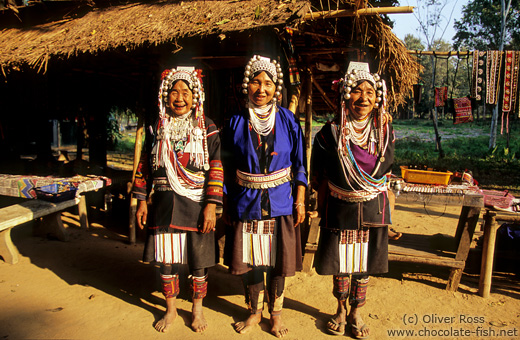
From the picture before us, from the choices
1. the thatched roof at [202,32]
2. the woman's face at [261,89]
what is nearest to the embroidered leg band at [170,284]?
the woman's face at [261,89]

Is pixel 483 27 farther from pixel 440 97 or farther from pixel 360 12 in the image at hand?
pixel 360 12

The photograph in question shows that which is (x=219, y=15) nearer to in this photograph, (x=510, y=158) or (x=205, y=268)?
(x=205, y=268)

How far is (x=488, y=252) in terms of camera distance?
369cm

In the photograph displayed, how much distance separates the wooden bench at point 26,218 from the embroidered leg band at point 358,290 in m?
3.81

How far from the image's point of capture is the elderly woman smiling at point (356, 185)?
2766 mm

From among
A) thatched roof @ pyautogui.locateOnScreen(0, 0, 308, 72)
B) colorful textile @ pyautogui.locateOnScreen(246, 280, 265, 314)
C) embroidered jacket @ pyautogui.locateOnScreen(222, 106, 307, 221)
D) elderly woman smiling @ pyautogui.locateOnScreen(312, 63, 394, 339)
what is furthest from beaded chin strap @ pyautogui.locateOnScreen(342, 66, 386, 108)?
colorful textile @ pyautogui.locateOnScreen(246, 280, 265, 314)

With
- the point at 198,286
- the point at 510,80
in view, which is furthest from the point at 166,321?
the point at 510,80

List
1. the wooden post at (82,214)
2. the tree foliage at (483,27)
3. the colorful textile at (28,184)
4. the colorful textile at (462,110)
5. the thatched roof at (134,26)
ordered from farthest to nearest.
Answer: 1. the tree foliage at (483,27)
2. the colorful textile at (462,110)
3. the wooden post at (82,214)
4. the colorful textile at (28,184)
5. the thatched roof at (134,26)

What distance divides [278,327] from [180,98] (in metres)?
2.02

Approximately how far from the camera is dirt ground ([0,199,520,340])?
117 inches

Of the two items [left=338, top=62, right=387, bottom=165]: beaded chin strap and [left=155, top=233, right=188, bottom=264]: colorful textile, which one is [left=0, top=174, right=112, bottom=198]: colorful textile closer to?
[left=155, top=233, right=188, bottom=264]: colorful textile

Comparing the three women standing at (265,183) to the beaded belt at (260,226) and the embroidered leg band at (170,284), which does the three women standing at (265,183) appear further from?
the embroidered leg band at (170,284)

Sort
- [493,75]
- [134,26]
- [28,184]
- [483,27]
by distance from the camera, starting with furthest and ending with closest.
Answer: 1. [483,27]
2. [493,75]
3. [28,184]
4. [134,26]

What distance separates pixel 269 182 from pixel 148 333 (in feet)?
5.25
